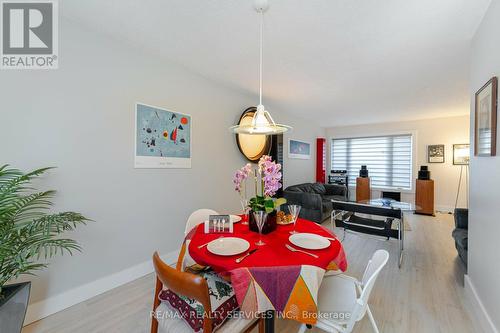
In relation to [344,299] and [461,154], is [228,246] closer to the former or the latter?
[344,299]

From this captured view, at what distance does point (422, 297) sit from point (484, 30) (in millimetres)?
2292

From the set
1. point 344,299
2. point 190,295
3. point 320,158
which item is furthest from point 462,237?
point 320,158

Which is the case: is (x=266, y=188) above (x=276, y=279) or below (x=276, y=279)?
above

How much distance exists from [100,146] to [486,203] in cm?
320

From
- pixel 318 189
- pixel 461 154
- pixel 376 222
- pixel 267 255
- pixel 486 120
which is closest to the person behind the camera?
pixel 267 255

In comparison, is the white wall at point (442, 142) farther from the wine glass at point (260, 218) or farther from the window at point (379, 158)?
the wine glass at point (260, 218)

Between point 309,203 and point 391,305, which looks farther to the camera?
point 309,203

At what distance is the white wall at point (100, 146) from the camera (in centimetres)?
164

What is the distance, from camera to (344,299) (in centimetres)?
129

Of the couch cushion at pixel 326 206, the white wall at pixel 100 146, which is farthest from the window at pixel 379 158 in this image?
the white wall at pixel 100 146

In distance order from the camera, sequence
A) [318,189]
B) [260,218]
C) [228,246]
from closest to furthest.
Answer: [228,246]
[260,218]
[318,189]

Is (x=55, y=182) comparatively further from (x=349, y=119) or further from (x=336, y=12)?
(x=349, y=119)

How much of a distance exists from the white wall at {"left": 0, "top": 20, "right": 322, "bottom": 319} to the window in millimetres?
5225

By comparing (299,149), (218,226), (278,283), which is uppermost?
(299,149)
